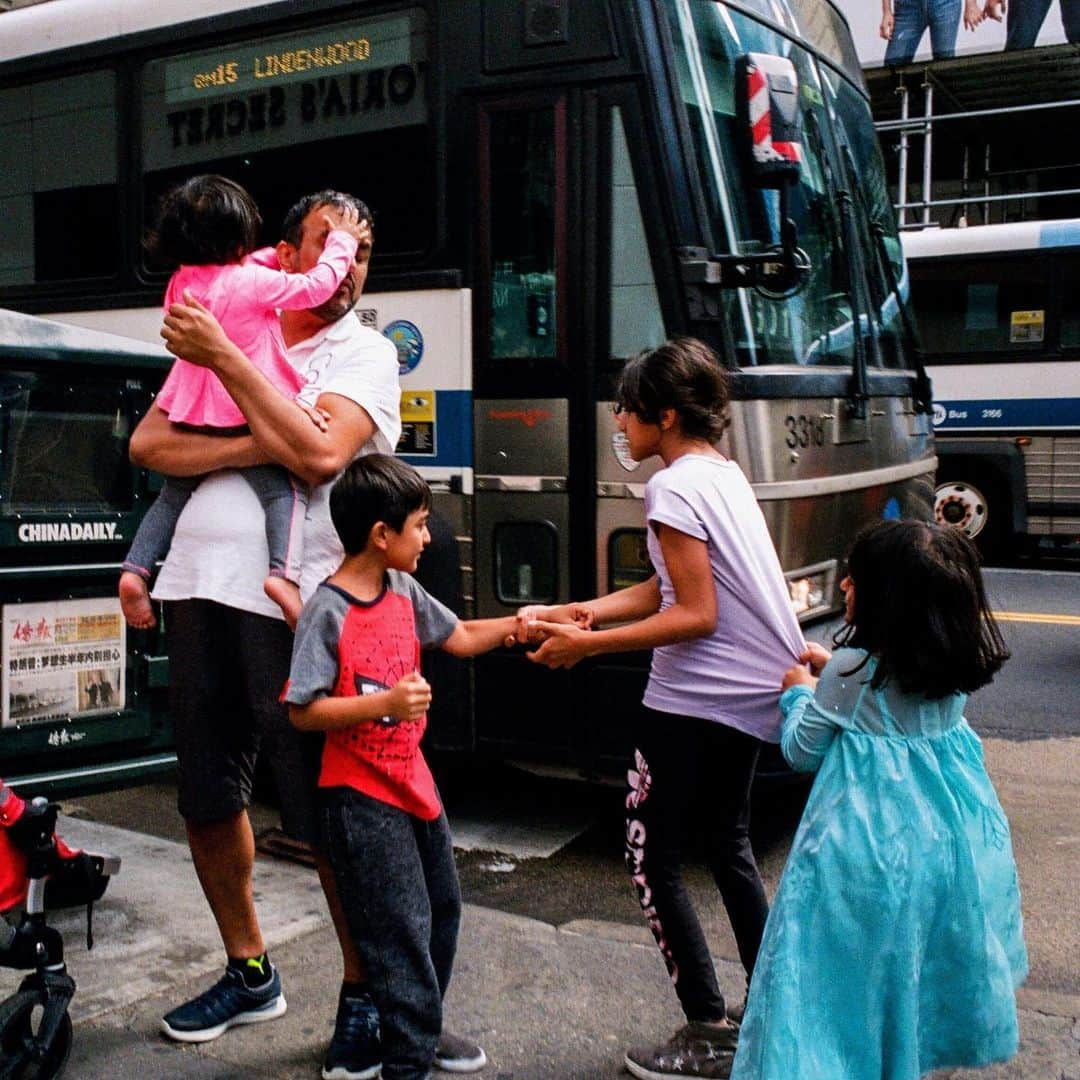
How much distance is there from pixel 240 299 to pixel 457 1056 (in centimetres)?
174

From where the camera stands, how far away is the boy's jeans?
2.90m

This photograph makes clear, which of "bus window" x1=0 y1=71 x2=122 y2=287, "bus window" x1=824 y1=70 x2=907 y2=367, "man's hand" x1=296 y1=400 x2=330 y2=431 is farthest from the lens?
"bus window" x1=0 y1=71 x2=122 y2=287

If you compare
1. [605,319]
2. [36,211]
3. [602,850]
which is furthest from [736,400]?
[36,211]

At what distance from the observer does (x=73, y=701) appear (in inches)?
148

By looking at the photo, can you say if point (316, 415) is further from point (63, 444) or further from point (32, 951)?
point (32, 951)

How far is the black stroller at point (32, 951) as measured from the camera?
2.94 meters

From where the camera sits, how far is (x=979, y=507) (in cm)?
1417

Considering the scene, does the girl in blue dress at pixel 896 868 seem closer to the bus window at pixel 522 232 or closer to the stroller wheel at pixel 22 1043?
the stroller wheel at pixel 22 1043

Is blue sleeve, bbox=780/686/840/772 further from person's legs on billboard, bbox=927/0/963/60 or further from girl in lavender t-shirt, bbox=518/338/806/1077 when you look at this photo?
person's legs on billboard, bbox=927/0/963/60

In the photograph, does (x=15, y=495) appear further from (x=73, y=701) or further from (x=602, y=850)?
(x=602, y=850)

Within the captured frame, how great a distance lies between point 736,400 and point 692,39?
4.08 feet

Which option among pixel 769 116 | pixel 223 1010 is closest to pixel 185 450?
pixel 223 1010

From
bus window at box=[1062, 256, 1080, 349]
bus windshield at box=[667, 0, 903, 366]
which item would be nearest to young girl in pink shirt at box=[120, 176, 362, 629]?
bus windshield at box=[667, 0, 903, 366]

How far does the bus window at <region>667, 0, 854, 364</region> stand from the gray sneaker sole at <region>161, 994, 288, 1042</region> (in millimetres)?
2522
